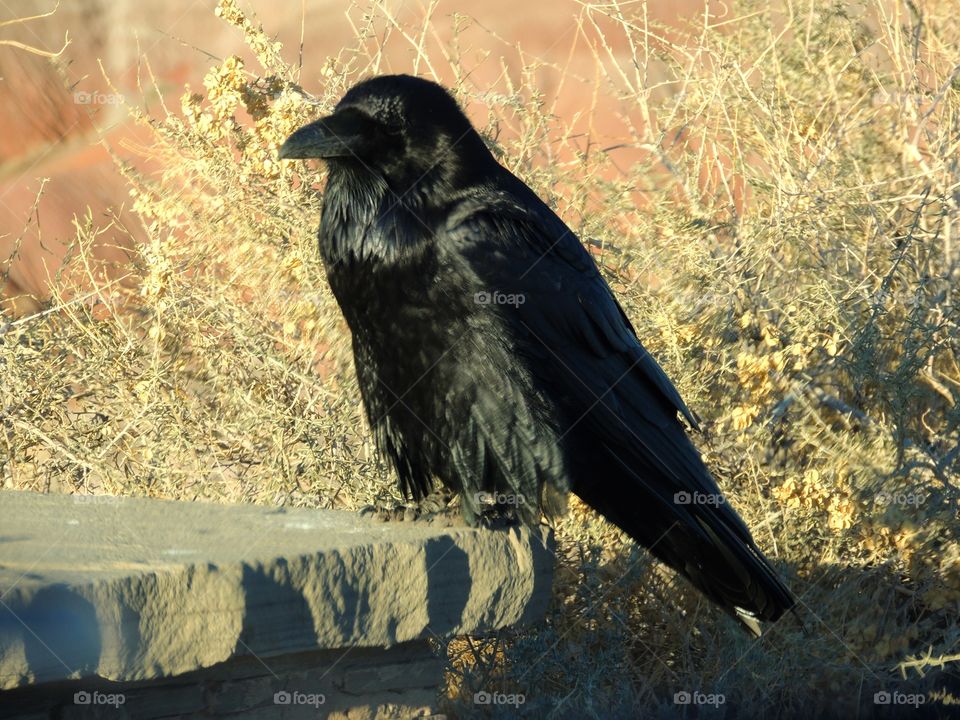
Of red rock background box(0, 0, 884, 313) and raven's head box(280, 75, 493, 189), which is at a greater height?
red rock background box(0, 0, 884, 313)

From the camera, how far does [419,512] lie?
3.34 metres

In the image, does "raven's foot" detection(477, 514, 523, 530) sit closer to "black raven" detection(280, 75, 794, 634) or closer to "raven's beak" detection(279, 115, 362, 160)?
"black raven" detection(280, 75, 794, 634)

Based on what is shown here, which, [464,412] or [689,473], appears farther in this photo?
[689,473]

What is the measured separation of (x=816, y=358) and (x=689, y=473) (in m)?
1.75

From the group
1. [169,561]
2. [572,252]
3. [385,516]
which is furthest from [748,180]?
[169,561]

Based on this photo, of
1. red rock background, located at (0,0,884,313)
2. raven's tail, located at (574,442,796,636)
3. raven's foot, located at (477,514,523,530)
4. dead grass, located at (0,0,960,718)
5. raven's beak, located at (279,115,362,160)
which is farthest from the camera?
red rock background, located at (0,0,884,313)

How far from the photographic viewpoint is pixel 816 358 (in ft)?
16.5

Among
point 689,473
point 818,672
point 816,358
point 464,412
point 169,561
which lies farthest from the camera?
point 816,358

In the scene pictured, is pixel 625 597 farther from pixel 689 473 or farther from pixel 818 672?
pixel 689 473

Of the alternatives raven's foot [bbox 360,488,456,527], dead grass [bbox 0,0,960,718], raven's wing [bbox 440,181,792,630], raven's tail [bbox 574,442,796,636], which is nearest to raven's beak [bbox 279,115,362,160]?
raven's wing [bbox 440,181,792,630]

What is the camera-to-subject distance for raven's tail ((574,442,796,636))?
343 cm

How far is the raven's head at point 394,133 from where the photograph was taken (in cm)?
336

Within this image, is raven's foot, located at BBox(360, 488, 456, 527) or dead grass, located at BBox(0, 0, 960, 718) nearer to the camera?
raven's foot, located at BBox(360, 488, 456, 527)

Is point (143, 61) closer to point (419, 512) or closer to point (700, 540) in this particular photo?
point (419, 512)
